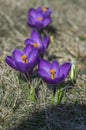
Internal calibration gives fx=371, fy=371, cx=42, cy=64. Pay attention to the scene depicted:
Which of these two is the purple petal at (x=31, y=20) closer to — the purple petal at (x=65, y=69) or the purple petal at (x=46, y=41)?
the purple petal at (x=46, y=41)

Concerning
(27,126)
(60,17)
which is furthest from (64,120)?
(60,17)

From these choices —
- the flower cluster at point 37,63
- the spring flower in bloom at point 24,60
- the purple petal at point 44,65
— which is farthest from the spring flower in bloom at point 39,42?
the purple petal at point 44,65

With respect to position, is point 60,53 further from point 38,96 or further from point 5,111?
point 5,111

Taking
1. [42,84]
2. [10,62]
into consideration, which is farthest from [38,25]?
[10,62]

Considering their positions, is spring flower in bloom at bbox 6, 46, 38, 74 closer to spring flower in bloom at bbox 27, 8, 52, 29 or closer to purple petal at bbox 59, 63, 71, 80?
purple petal at bbox 59, 63, 71, 80

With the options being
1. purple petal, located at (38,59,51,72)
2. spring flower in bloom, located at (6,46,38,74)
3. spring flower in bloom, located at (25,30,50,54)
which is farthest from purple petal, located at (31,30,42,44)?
purple petal, located at (38,59,51,72)

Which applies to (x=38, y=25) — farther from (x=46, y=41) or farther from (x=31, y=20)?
(x=46, y=41)
